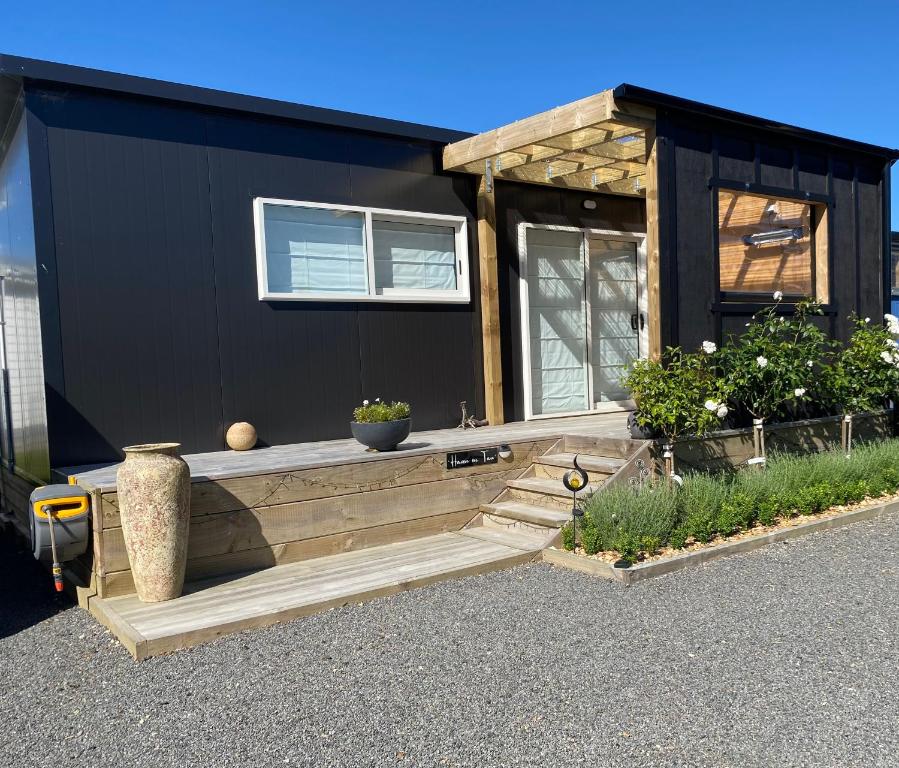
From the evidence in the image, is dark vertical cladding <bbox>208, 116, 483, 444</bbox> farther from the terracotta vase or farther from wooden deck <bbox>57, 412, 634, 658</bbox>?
the terracotta vase

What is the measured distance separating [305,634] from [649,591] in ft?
6.20

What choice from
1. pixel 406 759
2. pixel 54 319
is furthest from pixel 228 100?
pixel 406 759

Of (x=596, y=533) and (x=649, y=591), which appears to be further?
(x=596, y=533)

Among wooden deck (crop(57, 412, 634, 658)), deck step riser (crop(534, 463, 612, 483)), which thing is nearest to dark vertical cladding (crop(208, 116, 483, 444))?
wooden deck (crop(57, 412, 634, 658))

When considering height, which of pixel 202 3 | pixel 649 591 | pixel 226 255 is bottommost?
pixel 649 591

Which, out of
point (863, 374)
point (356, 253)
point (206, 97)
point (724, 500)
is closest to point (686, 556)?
point (724, 500)

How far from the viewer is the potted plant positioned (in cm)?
550

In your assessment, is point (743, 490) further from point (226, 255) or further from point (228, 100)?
point (228, 100)

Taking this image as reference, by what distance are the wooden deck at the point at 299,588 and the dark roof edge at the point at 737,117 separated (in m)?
3.25

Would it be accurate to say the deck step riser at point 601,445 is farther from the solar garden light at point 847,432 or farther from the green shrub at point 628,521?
the solar garden light at point 847,432

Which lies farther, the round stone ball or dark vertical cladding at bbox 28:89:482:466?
the round stone ball

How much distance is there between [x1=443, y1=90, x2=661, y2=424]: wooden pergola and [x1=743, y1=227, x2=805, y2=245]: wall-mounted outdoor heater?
1.24 metres

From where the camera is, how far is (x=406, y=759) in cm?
262

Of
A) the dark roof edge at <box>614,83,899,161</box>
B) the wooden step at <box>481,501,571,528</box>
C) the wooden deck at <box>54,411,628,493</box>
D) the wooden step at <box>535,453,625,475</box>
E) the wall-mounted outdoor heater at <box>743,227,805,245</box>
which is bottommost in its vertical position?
the wooden step at <box>481,501,571,528</box>
